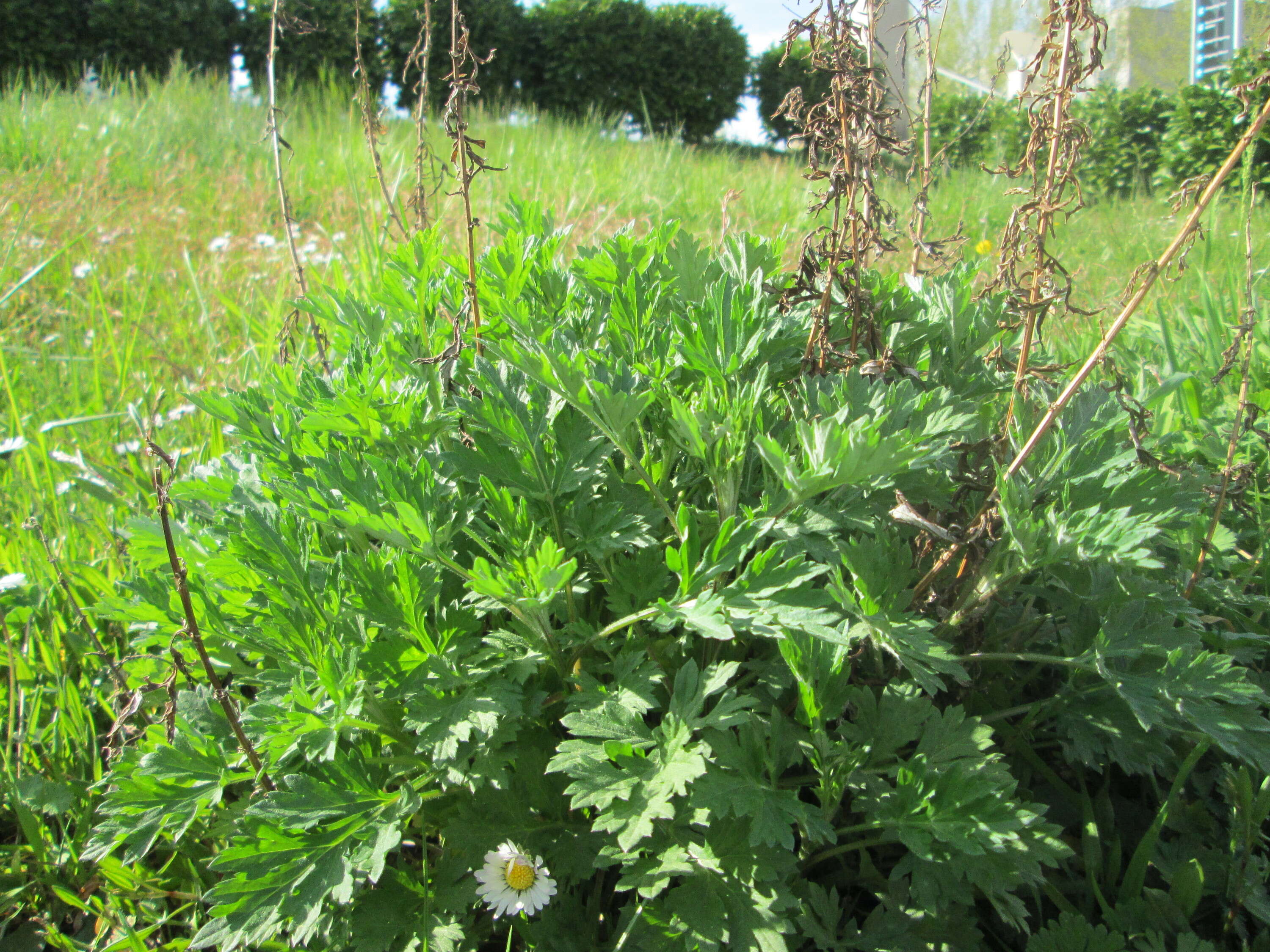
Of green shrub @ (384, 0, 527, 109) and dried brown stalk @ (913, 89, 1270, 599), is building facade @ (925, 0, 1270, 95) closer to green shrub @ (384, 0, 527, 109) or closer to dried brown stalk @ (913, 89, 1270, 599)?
green shrub @ (384, 0, 527, 109)

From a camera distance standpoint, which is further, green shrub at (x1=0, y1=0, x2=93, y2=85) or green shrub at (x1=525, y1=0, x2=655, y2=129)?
green shrub at (x1=525, y1=0, x2=655, y2=129)

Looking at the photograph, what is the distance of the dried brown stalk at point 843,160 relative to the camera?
4.46ft

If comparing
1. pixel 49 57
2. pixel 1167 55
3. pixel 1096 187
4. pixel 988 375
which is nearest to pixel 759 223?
pixel 988 375

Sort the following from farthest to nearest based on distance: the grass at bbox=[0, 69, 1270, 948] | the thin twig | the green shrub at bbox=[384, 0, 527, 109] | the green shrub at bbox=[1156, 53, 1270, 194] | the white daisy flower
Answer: the green shrub at bbox=[384, 0, 527, 109]
the green shrub at bbox=[1156, 53, 1270, 194]
the grass at bbox=[0, 69, 1270, 948]
the white daisy flower
the thin twig

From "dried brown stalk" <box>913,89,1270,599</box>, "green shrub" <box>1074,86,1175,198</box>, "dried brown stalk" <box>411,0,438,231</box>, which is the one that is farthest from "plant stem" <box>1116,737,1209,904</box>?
"green shrub" <box>1074,86,1175,198</box>

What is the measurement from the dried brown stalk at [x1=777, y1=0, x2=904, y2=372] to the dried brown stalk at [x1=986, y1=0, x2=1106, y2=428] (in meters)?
0.22

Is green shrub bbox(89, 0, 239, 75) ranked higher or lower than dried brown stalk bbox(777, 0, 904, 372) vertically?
higher

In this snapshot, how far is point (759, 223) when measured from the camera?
18.0 ft

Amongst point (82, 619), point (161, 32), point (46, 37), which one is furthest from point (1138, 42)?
point (82, 619)

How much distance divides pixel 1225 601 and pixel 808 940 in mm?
1054

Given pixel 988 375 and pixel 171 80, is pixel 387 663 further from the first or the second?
pixel 171 80

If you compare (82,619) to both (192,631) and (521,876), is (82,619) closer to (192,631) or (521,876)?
(192,631)

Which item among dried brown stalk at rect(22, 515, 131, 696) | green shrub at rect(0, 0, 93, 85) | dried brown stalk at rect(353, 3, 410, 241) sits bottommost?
dried brown stalk at rect(22, 515, 131, 696)

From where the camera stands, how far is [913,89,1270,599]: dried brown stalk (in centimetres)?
105
